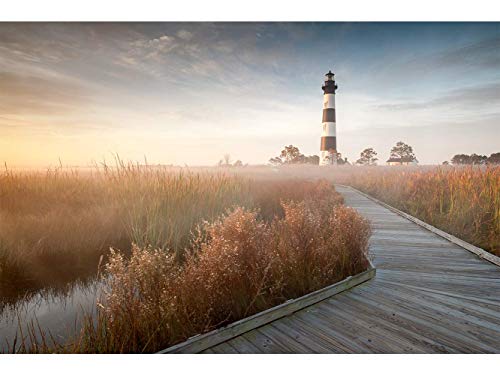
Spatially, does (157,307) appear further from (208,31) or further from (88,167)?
(88,167)

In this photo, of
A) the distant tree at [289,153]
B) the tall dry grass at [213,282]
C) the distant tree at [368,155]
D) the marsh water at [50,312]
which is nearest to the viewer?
the tall dry grass at [213,282]

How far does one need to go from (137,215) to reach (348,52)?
422 centimetres

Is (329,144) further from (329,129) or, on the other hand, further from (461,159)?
(461,159)

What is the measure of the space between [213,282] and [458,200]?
5.63 m

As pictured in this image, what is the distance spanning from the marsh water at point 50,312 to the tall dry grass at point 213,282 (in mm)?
177

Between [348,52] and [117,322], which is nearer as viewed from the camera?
[117,322]

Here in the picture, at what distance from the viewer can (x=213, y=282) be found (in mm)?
2199

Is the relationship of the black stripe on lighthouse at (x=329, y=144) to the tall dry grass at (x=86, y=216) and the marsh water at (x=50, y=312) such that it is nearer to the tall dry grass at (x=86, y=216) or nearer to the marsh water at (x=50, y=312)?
the tall dry grass at (x=86, y=216)

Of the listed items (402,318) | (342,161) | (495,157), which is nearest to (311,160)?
(342,161)

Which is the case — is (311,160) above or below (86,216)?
above

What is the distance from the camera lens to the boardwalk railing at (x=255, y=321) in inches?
→ 70.6

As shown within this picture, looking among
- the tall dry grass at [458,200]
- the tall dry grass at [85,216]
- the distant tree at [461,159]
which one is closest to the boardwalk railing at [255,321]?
the tall dry grass at [85,216]

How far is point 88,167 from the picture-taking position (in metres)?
5.33
